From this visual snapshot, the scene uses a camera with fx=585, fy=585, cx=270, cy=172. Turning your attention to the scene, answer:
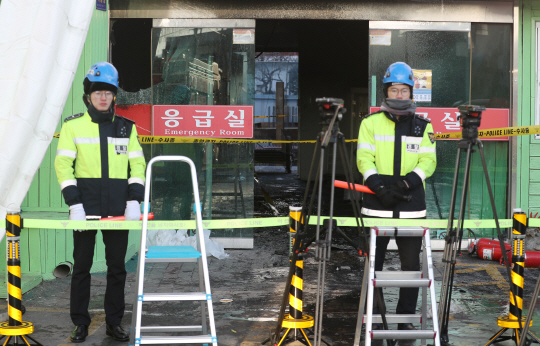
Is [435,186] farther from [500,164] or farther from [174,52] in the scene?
[174,52]

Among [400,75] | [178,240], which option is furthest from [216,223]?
[178,240]

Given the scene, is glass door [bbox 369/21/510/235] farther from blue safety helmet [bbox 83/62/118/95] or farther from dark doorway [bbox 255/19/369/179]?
dark doorway [bbox 255/19/369/179]

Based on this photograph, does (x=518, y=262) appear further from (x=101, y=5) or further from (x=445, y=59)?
(x=101, y=5)

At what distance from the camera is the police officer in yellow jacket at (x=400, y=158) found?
169 inches

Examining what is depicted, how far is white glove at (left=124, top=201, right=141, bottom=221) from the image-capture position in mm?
4316

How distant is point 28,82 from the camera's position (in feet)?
16.5

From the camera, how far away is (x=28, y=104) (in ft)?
16.4

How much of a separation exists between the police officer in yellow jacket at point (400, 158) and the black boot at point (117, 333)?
1.88m

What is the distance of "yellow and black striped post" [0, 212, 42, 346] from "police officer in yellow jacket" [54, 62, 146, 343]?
44 cm

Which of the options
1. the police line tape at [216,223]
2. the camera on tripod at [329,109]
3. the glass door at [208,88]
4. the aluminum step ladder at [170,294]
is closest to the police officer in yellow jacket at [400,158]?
the police line tape at [216,223]

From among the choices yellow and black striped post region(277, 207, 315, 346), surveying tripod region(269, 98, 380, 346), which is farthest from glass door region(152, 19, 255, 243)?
surveying tripod region(269, 98, 380, 346)

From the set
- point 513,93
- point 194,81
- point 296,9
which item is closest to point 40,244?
point 194,81

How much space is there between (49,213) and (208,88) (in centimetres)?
263

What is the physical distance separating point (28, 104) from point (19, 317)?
6.32 ft
